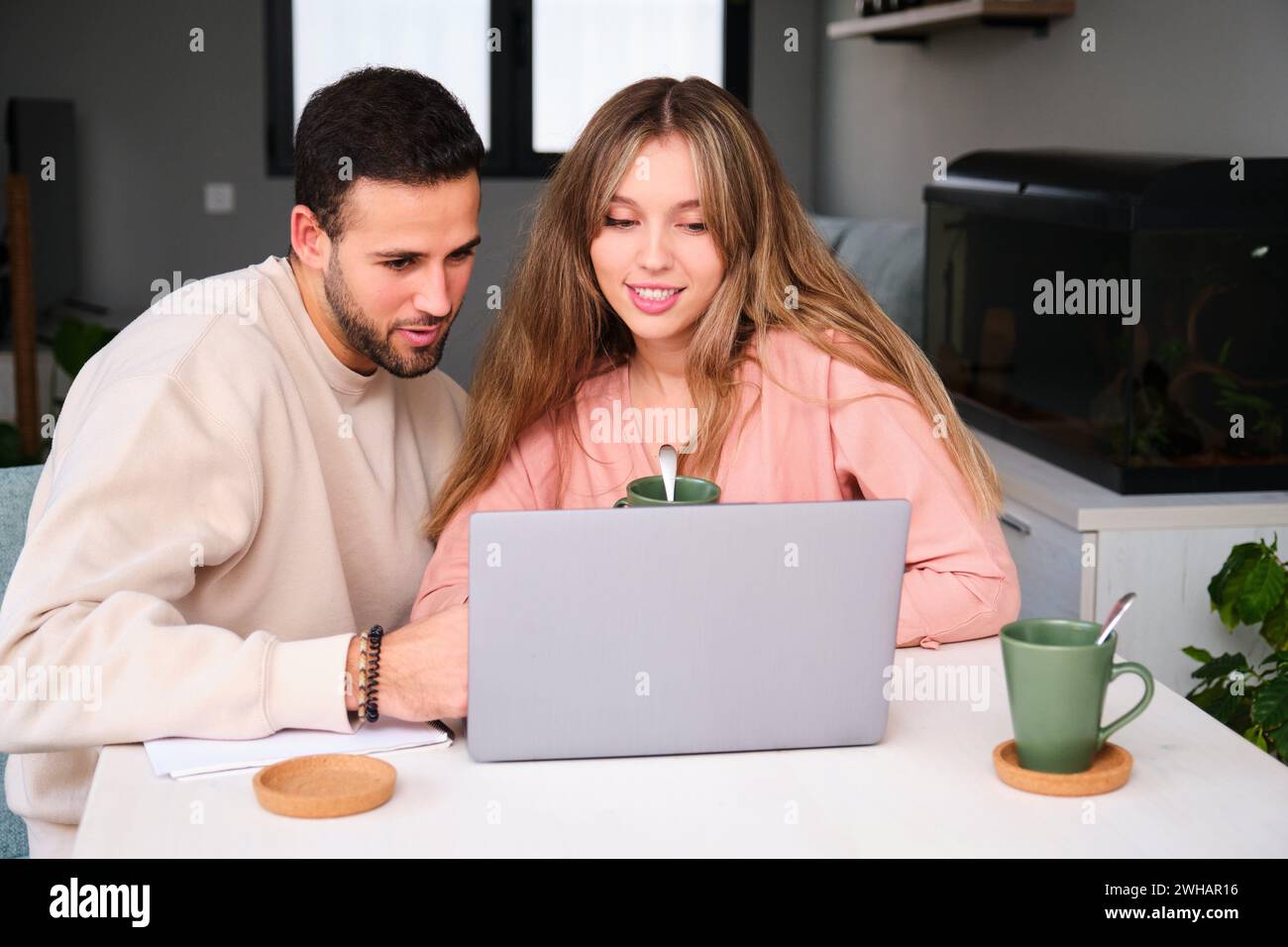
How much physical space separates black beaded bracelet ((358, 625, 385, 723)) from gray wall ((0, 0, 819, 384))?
14.9 feet

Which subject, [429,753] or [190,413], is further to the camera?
[190,413]

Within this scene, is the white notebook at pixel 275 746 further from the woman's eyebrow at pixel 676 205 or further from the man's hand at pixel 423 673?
the woman's eyebrow at pixel 676 205

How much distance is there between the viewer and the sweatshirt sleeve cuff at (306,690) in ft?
3.61

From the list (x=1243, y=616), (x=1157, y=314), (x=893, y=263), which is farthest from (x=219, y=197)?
(x=1243, y=616)

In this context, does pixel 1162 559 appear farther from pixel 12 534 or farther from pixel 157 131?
pixel 157 131

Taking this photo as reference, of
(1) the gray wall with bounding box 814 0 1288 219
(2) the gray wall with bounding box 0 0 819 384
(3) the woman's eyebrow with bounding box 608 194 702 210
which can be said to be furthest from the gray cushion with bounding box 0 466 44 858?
(2) the gray wall with bounding box 0 0 819 384

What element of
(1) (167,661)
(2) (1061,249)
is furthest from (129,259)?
(1) (167,661)

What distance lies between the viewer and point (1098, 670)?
3.26ft

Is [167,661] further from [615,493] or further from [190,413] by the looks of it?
[615,493]

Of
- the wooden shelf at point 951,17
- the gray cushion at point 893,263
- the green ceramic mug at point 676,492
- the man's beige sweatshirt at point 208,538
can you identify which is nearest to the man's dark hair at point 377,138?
the man's beige sweatshirt at point 208,538

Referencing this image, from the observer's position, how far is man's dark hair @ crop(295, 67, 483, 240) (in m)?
1.43

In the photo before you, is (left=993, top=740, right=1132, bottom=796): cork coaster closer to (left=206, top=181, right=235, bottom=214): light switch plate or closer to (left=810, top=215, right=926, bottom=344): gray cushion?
(left=810, top=215, right=926, bottom=344): gray cushion

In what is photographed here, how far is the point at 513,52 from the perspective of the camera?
590 cm
